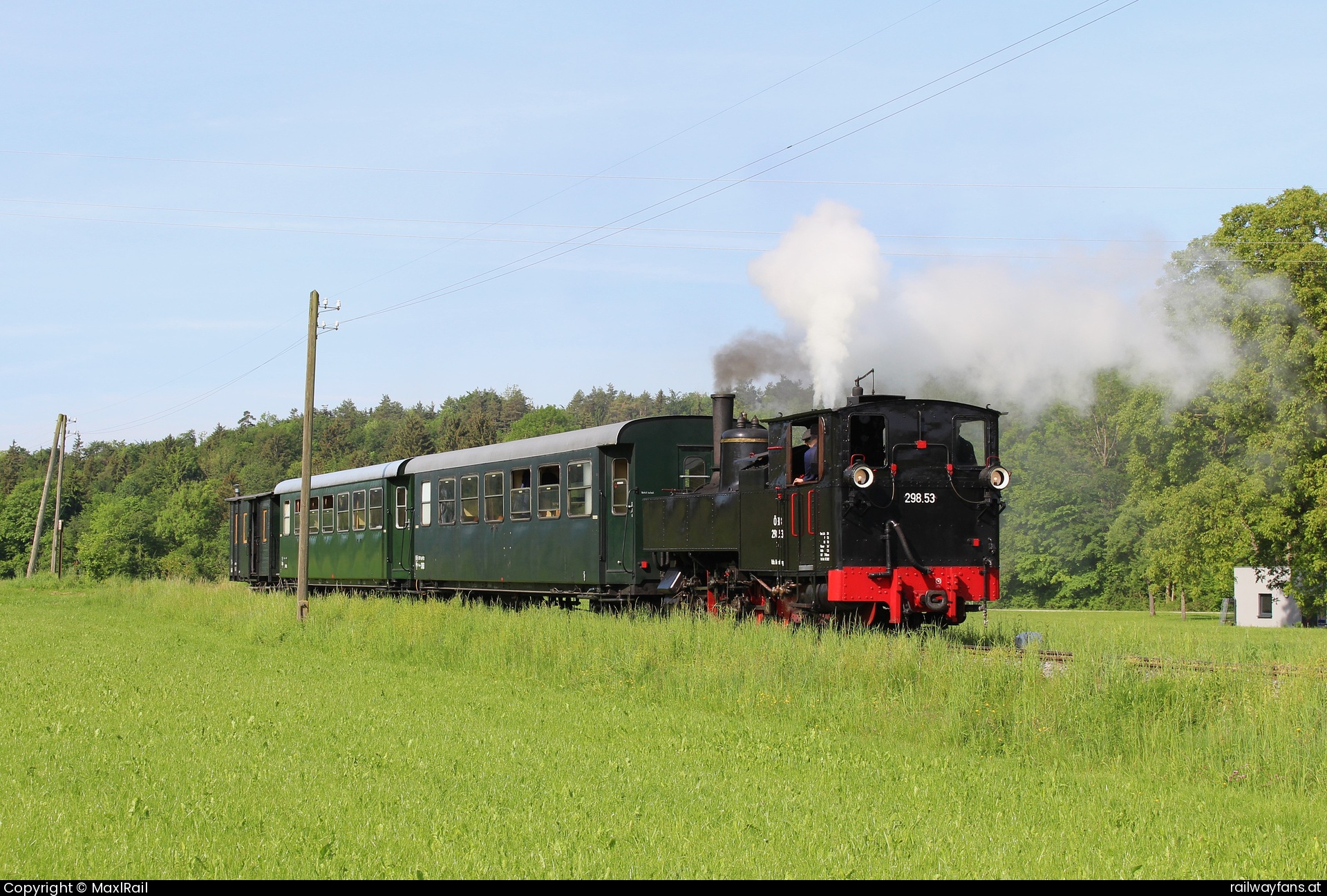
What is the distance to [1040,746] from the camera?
9359 mm

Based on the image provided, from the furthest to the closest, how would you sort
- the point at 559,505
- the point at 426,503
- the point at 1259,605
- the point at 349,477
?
1. the point at 1259,605
2. the point at 349,477
3. the point at 426,503
4. the point at 559,505

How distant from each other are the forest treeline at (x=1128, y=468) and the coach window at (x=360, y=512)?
31.9ft

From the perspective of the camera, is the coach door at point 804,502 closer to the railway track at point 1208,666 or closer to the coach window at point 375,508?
the railway track at point 1208,666

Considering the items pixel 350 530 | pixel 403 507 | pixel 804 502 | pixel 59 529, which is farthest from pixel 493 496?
pixel 59 529

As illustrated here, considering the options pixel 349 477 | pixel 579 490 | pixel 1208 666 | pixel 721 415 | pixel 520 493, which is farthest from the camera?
pixel 349 477

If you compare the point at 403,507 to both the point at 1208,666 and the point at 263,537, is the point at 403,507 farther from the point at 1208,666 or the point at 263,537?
the point at 1208,666

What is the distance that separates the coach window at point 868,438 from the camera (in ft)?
49.5

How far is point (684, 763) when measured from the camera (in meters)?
8.96

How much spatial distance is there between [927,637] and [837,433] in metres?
2.96

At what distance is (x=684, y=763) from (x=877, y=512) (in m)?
6.64

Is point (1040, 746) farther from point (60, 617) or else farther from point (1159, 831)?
point (60, 617)

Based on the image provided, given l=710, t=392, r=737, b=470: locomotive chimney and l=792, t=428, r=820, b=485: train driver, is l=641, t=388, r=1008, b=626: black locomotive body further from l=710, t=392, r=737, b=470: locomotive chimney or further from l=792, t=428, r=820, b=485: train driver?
l=710, t=392, r=737, b=470: locomotive chimney

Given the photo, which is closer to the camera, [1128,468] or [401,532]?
[401,532]

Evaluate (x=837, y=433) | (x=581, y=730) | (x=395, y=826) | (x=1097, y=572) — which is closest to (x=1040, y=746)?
(x=581, y=730)
